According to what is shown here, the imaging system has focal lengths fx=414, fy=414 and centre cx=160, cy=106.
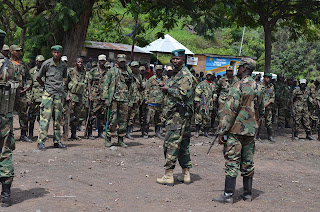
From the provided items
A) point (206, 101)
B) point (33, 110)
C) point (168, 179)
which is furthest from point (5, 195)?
point (206, 101)

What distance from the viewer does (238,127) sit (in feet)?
19.9

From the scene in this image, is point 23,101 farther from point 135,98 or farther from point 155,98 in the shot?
point 155,98

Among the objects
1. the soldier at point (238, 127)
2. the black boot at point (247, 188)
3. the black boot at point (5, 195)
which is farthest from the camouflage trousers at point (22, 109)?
the black boot at point (247, 188)

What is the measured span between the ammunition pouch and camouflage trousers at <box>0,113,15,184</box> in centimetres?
9

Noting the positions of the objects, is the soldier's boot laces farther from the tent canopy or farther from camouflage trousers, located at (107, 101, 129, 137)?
the tent canopy

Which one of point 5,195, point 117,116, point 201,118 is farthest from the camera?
point 201,118

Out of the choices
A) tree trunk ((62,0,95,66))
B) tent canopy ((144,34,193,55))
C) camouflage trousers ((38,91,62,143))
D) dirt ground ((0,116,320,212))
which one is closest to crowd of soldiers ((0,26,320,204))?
camouflage trousers ((38,91,62,143))

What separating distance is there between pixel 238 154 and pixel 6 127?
3267mm

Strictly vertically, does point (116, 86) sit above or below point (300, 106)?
above

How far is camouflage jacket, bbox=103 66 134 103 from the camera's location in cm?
970

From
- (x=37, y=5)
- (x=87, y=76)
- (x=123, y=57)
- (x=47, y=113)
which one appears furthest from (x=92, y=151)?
(x=37, y=5)

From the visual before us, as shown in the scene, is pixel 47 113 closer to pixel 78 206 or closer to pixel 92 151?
pixel 92 151

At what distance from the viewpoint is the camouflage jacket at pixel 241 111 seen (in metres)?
6.05

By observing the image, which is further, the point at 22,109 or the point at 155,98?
the point at 155,98
